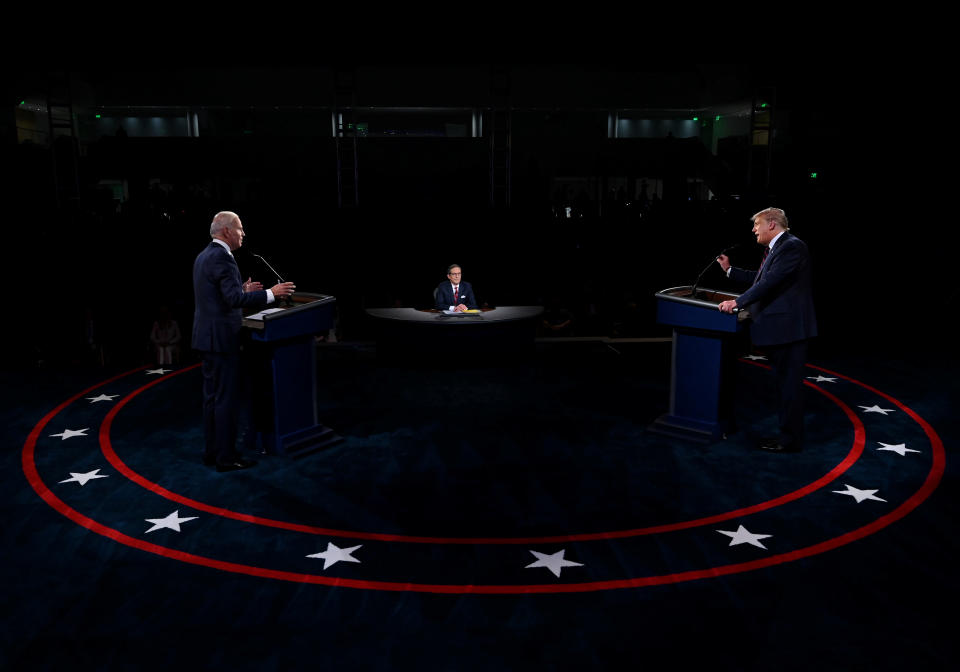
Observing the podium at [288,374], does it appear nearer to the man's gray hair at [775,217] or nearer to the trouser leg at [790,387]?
the man's gray hair at [775,217]

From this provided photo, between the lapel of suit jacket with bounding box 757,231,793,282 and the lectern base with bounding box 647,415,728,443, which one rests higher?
the lapel of suit jacket with bounding box 757,231,793,282

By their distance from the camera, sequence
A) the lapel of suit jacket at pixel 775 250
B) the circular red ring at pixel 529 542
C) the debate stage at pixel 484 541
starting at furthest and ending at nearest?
the lapel of suit jacket at pixel 775 250 → the circular red ring at pixel 529 542 → the debate stage at pixel 484 541

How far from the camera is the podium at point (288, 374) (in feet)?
16.5

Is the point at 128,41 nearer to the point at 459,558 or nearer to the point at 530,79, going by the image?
the point at 459,558

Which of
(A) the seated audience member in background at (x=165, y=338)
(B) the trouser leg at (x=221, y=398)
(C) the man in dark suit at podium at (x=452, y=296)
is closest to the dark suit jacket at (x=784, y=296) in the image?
(B) the trouser leg at (x=221, y=398)

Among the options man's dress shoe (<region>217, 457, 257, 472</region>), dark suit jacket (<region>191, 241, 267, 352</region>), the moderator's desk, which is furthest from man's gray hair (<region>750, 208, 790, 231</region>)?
man's dress shoe (<region>217, 457, 257, 472</region>)

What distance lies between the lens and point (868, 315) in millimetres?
10859

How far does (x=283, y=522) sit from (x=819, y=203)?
36.8 ft

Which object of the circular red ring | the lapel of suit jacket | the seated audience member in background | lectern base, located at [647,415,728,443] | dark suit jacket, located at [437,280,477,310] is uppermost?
the lapel of suit jacket

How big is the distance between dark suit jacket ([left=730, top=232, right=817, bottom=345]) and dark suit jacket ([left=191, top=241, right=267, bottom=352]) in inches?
139

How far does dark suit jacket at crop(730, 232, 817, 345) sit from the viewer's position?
16.3 feet

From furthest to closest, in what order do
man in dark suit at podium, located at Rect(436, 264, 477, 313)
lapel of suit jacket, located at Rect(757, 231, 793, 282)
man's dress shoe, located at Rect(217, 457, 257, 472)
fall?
man in dark suit at podium, located at Rect(436, 264, 477, 313), lapel of suit jacket, located at Rect(757, 231, 793, 282), man's dress shoe, located at Rect(217, 457, 257, 472)

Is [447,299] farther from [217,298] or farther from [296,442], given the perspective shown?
[217,298]

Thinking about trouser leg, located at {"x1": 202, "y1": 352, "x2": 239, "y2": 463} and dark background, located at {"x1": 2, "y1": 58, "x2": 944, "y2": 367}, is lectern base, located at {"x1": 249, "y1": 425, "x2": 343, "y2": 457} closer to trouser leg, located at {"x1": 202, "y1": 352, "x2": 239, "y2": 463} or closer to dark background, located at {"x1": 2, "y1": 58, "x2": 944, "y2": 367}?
trouser leg, located at {"x1": 202, "y1": 352, "x2": 239, "y2": 463}
